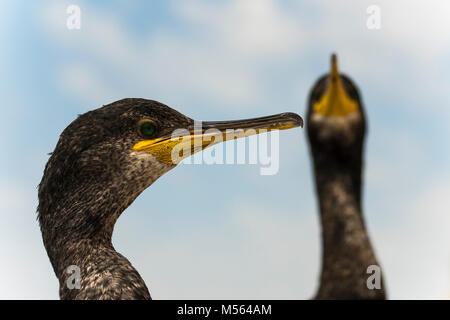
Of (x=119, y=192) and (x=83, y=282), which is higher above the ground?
(x=119, y=192)

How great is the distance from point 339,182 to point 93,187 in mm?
3310

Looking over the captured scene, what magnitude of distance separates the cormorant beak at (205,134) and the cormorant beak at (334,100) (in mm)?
2399

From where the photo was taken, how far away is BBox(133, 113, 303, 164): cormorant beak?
6.57 m

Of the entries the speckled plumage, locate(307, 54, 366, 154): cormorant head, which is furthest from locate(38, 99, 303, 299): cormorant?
locate(307, 54, 366, 154): cormorant head

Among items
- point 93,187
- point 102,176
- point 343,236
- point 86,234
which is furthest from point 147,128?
point 343,236

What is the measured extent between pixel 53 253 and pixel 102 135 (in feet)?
4.74

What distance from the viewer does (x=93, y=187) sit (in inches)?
258

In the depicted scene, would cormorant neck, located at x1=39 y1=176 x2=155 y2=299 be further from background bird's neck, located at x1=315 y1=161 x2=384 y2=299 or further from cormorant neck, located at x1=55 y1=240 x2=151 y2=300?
background bird's neck, located at x1=315 y1=161 x2=384 y2=299

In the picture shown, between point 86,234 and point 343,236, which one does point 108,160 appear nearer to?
point 86,234
